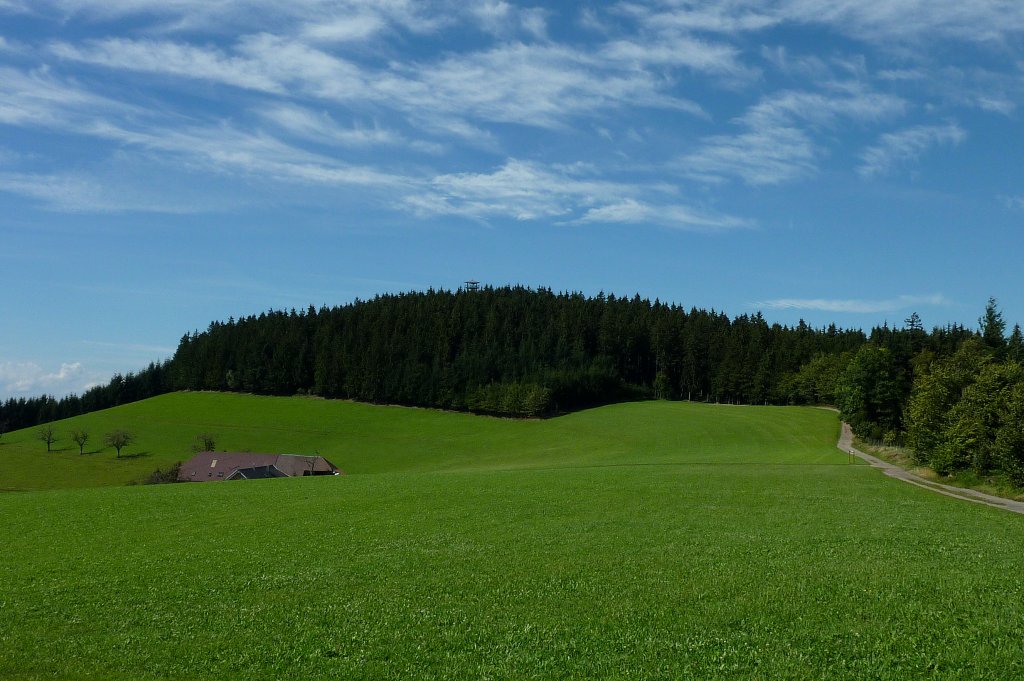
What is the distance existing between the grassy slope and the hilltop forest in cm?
778

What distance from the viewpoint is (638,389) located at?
14988 centimetres

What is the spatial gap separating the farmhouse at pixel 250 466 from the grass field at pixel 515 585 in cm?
4868

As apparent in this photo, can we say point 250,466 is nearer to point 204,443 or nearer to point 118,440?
point 204,443

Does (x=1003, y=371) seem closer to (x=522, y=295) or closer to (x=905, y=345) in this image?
(x=905, y=345)

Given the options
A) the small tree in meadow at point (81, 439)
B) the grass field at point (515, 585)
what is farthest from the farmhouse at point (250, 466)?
the grass field at point (515, 585)

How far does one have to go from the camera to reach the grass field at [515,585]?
1330 cm

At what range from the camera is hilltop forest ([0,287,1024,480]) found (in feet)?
431

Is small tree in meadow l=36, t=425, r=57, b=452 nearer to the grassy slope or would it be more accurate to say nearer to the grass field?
the grassy slope

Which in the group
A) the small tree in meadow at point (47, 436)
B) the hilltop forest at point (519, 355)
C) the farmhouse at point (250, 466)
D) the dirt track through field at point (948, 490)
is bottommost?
the farmhouse at point (250, 466)

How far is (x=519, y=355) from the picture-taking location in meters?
142

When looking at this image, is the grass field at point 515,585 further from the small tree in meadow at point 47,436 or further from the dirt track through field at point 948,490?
the small tree in meadow at point 47,436

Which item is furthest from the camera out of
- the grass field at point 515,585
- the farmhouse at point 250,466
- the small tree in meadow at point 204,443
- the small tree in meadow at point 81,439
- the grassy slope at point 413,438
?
the small tree in meadow at point 81,439

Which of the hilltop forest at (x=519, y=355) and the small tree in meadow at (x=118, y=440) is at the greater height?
the hilltop forest at (x=519, y=355)

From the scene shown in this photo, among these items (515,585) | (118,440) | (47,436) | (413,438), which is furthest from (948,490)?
(47,436)
